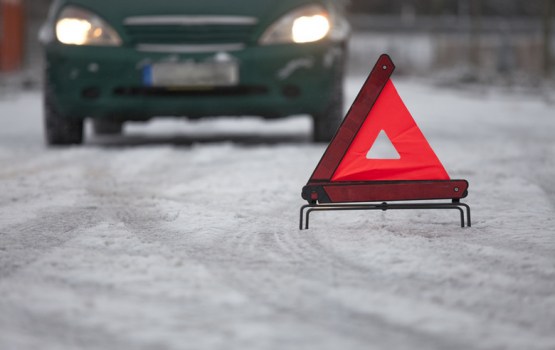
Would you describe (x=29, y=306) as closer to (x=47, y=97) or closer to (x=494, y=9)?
(x=47, y=97)

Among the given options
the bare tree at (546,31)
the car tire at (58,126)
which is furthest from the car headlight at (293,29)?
the bare tree at (546,31)

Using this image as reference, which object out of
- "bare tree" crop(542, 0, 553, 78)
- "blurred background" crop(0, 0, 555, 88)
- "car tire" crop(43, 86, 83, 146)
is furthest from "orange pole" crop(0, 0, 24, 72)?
"car tire" crop(43, 86, 83, 146)

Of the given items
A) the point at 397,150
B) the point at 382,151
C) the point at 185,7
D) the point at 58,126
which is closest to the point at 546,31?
the point at 382,151

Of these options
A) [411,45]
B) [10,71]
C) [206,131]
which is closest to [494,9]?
[411,45]

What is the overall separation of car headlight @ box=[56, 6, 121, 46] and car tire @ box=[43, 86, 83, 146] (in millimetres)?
435

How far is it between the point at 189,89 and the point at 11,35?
24102mm

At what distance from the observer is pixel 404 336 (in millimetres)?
2109

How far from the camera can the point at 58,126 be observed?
6824mm

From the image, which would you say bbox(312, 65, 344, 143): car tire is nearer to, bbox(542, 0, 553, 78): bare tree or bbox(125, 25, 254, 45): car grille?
bbox(125, 25, 254, 45): car grille

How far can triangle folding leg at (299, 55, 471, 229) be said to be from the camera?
345 centimetres

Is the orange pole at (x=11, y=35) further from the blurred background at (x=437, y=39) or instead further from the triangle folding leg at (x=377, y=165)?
the triangle folding leg at (x=377, y=165)

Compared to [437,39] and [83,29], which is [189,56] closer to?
[83,29]

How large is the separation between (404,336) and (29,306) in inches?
38.4

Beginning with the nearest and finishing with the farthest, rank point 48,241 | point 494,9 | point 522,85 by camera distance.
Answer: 1. point 48,241
2. point 522,85
3. point 494,9
